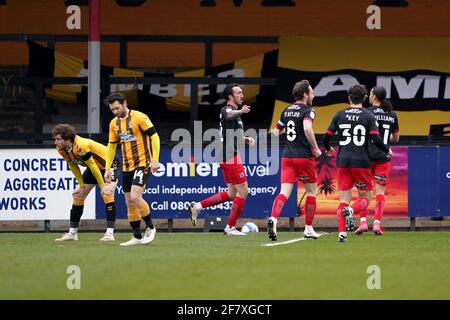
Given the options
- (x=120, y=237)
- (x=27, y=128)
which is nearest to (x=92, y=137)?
(x=120, y=237)

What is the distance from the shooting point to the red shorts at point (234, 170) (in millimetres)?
17562

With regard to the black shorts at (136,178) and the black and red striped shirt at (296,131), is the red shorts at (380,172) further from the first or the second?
the black shorts at (136,178)

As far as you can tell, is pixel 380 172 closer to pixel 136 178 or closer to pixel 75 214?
pixel 136 178

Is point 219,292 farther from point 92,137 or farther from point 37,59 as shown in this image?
point 37,59

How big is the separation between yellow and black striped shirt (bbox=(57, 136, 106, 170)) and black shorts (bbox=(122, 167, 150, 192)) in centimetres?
105

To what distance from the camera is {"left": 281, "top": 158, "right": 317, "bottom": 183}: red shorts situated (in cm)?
1620

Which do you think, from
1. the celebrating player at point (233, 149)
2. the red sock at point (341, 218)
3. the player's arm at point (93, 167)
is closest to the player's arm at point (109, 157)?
the player's arm at point (93, 167)

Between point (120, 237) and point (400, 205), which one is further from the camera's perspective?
point (400, 205)

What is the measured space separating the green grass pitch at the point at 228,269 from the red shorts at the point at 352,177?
76cm

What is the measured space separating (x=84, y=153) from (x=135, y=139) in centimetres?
122

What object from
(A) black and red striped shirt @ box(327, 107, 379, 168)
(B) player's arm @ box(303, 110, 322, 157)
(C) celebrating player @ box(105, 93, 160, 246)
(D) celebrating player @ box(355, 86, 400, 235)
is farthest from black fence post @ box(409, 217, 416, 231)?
(C) celebrating player @ box(105, 93, 160, 246)
